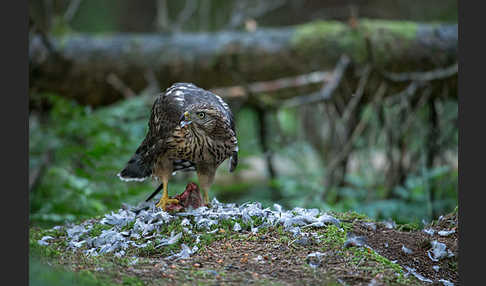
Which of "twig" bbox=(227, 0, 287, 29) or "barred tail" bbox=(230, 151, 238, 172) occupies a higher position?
"twig" bbox=(227, 0, 287, 29)

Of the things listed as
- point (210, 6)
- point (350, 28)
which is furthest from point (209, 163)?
point (210, 6)

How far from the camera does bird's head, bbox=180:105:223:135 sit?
3.42 meters

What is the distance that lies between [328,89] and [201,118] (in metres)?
3.27

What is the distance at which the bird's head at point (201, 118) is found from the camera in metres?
3.42

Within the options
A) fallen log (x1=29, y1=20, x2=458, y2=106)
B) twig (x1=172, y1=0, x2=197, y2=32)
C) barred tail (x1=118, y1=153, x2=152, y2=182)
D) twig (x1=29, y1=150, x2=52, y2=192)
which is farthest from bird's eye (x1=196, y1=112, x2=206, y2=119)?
twig (x1=172, y1=0, x2=197, y2=32)

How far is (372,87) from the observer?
6.89 metres

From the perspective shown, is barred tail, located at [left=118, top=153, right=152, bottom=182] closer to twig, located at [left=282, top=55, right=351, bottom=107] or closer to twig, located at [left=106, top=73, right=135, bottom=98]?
twig, located at [left=282, top=55, right=351, bottom=107]

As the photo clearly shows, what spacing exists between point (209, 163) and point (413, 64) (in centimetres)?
439

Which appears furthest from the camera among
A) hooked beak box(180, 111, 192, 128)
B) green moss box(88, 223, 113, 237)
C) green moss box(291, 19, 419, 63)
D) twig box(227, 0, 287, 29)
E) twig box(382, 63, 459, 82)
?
twig box(227, 0, 287, 29)

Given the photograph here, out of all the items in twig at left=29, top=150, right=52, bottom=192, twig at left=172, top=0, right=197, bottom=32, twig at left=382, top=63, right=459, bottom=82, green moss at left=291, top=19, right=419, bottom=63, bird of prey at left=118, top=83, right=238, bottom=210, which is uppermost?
twig at left=172, top=0, right=197, bottom=32

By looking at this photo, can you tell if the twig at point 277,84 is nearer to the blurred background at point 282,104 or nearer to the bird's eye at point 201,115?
the blurred background at point 282,104

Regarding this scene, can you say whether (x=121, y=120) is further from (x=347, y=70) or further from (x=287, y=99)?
(x=347, y=70)

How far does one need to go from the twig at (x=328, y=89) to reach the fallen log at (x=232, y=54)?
148 millimetres

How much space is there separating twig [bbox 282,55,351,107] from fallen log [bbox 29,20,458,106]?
5.8 inches
